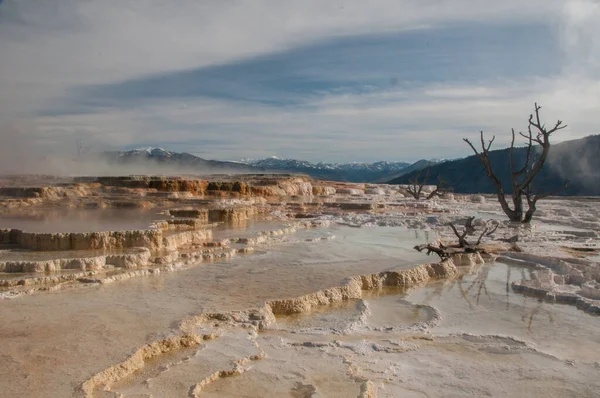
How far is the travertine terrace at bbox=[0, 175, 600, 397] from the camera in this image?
3.86m

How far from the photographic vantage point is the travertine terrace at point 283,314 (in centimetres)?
386

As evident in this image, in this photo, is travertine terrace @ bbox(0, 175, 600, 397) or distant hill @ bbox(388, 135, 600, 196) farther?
distant hill @ bbox(388, 135, 600, 196)

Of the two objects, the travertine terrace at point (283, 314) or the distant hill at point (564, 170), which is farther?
the distant hill at point (564, 170)

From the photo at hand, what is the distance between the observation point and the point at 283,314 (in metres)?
5.64

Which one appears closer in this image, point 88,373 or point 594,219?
point 88,373

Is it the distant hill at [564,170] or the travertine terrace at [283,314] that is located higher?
the distant hill at [564,170]

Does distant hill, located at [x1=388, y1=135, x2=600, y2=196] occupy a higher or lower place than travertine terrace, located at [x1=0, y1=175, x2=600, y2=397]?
higher

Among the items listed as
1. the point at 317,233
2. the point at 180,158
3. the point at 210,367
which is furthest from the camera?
the point at 180,158

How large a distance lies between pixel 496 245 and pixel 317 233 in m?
4.01

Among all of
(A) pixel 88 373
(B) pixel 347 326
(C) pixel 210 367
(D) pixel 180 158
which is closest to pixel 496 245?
(B) pixel 347 326

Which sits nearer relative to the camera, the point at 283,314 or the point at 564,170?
the point at 283,314

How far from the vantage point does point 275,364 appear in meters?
4.14

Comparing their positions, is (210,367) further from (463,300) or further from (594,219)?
(594,219)

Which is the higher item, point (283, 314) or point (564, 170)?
point (564, 170)
